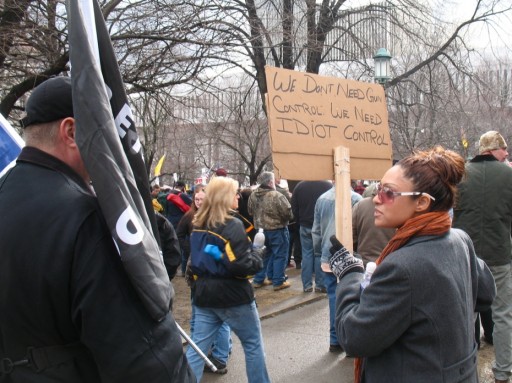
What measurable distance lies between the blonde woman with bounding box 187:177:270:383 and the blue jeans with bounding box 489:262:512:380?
6.67ft

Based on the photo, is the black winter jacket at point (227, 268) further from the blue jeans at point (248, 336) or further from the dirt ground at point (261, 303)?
the dirt ground at point (261, 303)

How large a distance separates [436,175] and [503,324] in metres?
3.05

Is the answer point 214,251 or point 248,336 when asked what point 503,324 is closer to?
point 248,336

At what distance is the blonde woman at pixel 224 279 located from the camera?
416 centimetres

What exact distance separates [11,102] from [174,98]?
9.28 ft

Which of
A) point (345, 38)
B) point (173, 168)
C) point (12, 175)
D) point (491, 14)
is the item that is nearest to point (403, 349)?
point (12, 175)

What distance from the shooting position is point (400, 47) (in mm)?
14477

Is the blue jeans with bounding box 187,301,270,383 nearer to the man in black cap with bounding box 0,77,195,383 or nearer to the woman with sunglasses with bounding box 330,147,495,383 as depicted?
the woman with sunglasses with bounding box 330,147,495,383

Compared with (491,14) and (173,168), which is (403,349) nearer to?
(491,14)

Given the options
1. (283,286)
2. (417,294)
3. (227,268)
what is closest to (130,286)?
(417,294)

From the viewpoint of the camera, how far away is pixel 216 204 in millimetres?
4289

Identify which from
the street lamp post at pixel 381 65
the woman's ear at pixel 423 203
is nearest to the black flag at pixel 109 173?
the woman's ear at pixel 423 203

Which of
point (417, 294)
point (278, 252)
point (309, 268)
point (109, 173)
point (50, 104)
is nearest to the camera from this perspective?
point (109, 173)

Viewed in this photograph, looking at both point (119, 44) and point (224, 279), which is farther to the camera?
point (119, 44)
